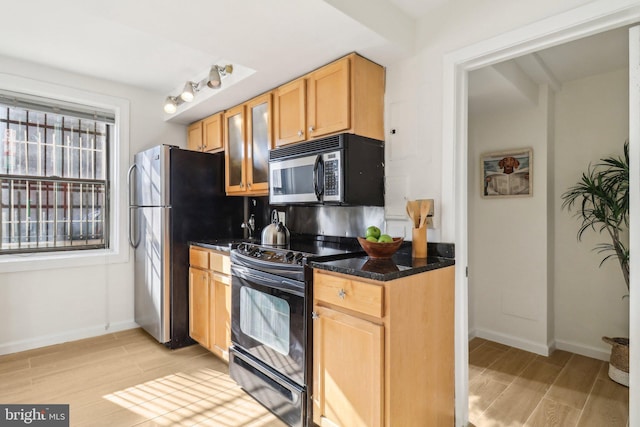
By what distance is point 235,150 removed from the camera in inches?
124

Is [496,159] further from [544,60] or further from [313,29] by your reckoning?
[313,29]

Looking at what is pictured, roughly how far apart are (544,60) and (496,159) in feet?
3.10

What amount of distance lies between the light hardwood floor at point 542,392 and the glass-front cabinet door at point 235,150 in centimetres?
240

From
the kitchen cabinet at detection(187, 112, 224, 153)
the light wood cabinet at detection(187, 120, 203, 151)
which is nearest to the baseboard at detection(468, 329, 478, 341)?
the kitchen cabinet at detection(187, 112, 224, 153)

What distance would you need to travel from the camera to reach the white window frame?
9.63ft

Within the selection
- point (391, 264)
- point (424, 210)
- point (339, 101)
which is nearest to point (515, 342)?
point (424, 210)

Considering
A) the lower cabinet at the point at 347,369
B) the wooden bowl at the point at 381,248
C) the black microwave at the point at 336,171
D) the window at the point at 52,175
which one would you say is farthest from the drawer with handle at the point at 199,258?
the wooden bowl at the point at 381,248

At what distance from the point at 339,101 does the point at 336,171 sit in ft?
1.49

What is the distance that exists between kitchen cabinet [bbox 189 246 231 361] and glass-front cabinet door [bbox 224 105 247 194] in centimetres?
66

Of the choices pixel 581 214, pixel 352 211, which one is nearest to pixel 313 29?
pixel 352 211

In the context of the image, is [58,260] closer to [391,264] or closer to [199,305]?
[199,305]

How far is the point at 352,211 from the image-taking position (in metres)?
2.56

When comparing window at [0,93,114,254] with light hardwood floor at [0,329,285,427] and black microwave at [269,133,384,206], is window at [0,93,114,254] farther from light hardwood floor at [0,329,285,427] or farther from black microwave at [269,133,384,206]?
black microwave at [269,133,384,206]

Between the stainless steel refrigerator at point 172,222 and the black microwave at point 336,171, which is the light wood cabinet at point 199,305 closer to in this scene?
the stainless steel refrigerator at point 172,222
